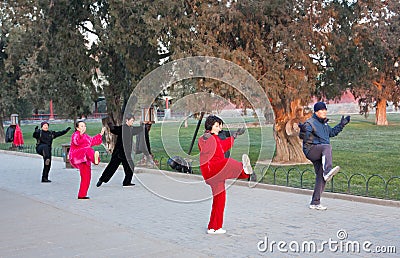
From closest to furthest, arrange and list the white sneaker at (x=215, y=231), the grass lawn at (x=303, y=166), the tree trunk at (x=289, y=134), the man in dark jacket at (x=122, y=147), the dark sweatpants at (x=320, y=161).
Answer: the white sneaker at (x=215, y=231) → the dark sweatpants at (x=320, y=161) → the grass lawn at (x=303, y=166) → the man in dark jacket at (x=122, y=147) → the tree trunk at (x=289, y=134)

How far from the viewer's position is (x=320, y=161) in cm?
917

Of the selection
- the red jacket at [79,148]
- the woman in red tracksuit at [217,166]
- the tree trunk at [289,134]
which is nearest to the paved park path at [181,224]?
the woman in red tracksuit at [217,166]

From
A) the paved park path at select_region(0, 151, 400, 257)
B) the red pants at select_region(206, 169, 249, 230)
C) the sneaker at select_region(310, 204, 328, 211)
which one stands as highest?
the red pants at select_region(206, 169, 249, 230)

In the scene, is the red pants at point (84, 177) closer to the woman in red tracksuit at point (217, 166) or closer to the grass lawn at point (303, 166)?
the grass lawn at point (303, 166)

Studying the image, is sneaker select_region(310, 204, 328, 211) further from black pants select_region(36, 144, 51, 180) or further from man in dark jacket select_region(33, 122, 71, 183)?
black pants select_region(36, 144, 51, 180)

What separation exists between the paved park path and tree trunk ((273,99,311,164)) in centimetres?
575

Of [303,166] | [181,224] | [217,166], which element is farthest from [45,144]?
[217,166]

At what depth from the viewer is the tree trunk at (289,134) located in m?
17.5

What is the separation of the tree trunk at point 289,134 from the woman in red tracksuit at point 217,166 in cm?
1025

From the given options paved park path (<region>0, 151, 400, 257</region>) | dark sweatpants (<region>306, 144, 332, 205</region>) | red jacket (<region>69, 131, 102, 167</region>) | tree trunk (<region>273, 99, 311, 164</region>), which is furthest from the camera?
tree trunk (<region>273, 99, 311, 164</region>)

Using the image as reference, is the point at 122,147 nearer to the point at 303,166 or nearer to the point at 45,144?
the point at 45,144

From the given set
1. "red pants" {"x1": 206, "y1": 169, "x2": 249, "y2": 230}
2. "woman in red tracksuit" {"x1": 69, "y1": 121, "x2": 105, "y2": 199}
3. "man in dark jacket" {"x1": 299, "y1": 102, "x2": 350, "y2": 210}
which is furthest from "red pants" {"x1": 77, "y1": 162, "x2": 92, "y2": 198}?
"man in dark jacket" {"x1": 299, "y1": 102, "x2": 350, "y2": 210}

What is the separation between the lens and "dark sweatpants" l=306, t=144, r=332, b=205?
29.4 ft

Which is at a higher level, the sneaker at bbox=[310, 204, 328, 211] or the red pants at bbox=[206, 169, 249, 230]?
the red pants at bbox=[206, 169, 249, 230]
